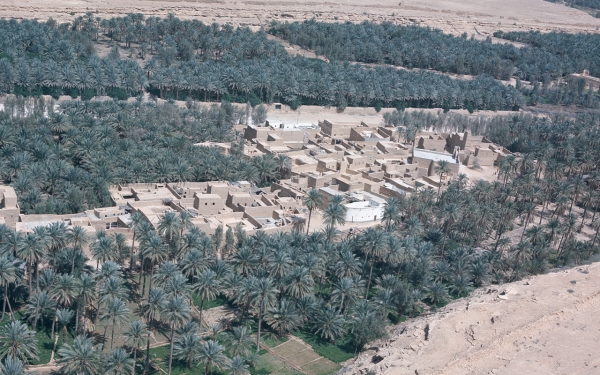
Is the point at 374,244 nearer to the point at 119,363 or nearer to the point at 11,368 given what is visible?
the point at 119,363

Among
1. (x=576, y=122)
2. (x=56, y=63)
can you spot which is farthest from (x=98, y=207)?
(x=576, y=122)

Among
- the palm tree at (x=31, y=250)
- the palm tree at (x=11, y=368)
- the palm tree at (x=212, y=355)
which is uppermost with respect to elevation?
the palm tree at (x=31, y=250)

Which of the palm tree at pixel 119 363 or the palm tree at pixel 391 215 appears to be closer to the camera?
the palm tree at pixel 119 363

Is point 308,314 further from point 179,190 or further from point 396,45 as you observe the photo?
point 396,45

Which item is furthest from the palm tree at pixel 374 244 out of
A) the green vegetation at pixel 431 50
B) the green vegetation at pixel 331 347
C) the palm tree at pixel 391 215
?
the green vegetation at pixel 431 50

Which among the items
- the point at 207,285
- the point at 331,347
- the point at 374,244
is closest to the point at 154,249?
the point at 207,285

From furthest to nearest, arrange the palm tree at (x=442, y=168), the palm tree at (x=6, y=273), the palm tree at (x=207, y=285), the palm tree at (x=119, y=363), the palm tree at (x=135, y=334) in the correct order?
the palm tree at (x=442, y=168), the palm tree at (x=207, y=285), the palm tree at (x=6, y=273), the palm tree at (x=135, y=334), the palm tree at (x=119, y=363)

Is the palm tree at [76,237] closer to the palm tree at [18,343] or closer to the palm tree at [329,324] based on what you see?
the palm tree at [18,343]
